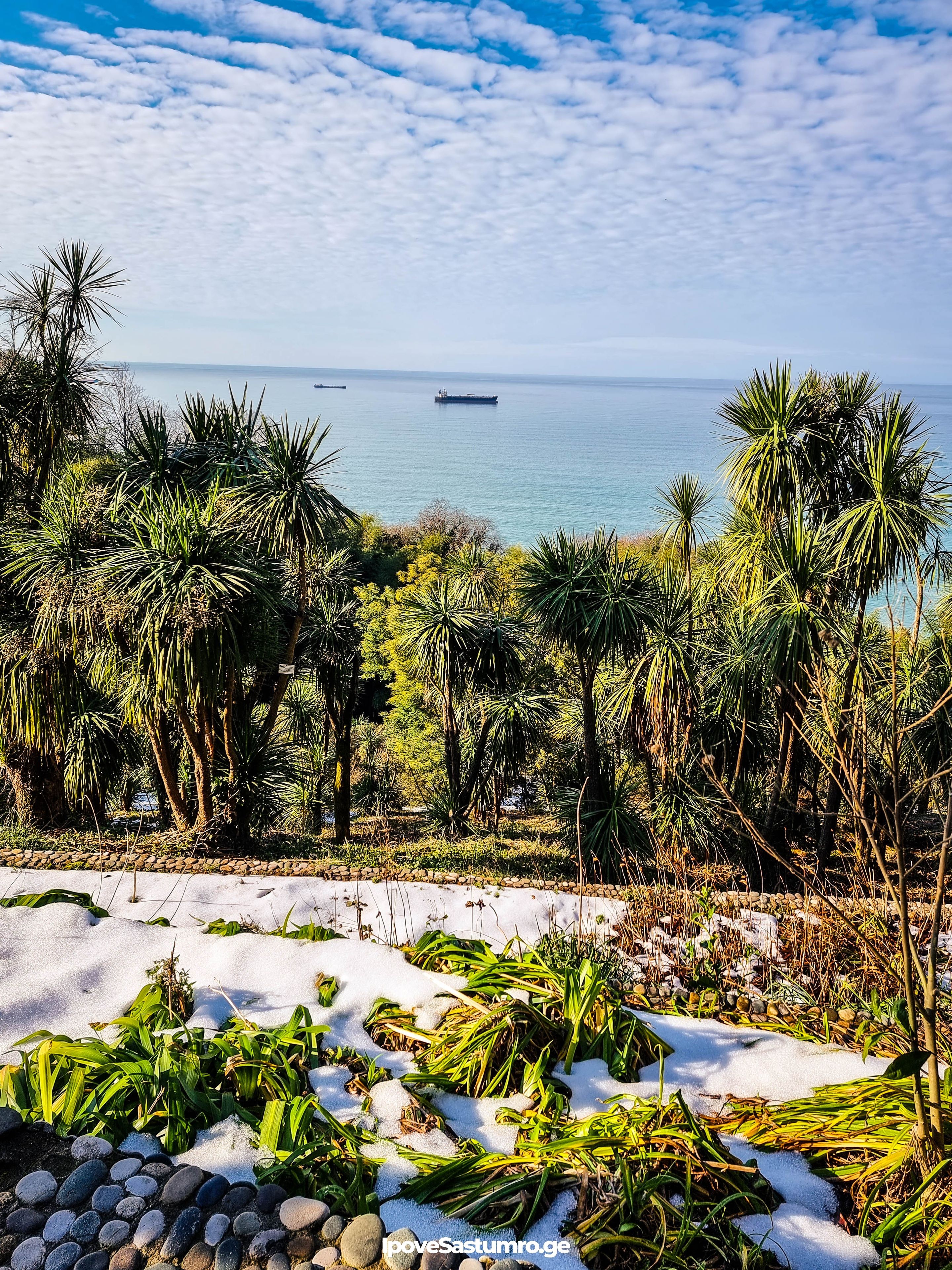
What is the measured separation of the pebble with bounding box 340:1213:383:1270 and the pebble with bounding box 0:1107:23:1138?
1053 mm

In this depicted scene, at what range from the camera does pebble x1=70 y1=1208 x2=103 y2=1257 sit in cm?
199

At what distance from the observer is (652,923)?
14.9 feet

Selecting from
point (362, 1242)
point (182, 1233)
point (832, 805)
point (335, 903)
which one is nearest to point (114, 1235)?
point (182, 1233)

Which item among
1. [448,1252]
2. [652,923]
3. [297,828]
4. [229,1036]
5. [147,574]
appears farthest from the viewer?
[297,828]

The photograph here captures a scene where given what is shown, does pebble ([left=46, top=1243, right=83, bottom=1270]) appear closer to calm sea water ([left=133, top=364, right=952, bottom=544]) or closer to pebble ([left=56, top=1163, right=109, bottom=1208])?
pebble ([left=56, top=1163, right=109, bottom=1208])

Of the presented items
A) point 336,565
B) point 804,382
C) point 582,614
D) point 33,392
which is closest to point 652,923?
point 582,614

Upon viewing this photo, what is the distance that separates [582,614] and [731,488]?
2.19 metres

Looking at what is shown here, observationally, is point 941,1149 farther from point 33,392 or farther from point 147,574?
point 33,392

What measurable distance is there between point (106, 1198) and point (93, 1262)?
185mm

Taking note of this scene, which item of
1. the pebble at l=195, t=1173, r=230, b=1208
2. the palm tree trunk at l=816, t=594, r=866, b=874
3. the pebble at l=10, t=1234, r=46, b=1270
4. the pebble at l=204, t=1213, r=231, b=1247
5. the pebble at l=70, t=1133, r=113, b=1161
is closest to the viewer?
the pebble at l=10, t=1234, r=46, b=1270

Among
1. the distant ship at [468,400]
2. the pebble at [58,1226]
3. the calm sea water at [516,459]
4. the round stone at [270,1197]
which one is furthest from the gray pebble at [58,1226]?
the distant ship at [468,400]

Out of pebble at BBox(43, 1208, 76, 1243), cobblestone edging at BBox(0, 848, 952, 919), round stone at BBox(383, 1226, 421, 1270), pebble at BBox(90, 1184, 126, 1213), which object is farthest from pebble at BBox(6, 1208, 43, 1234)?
cobblestone edging at BBox(0, 848, 952, 919)

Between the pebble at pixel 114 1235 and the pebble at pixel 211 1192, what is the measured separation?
177mm

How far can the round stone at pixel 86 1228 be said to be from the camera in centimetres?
199
